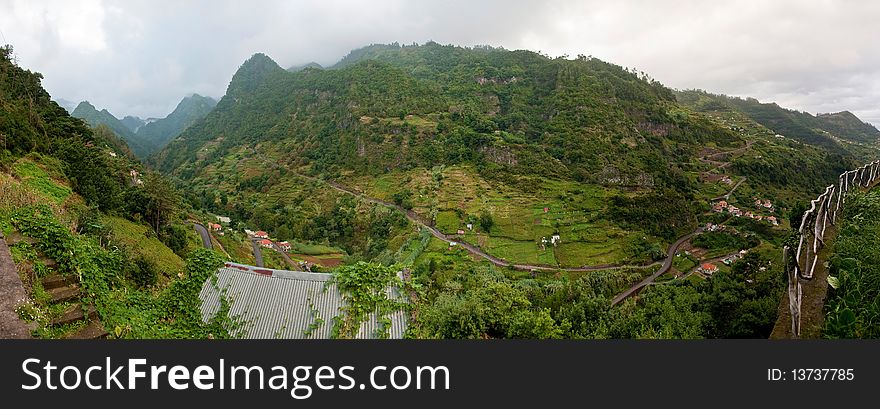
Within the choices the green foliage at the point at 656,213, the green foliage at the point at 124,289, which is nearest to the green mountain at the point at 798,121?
the green foliage at the point at 656,213

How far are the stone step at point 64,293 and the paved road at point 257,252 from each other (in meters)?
28.2

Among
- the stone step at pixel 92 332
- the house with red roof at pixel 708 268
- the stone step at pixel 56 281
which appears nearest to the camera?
the stone step at pixel 92 332

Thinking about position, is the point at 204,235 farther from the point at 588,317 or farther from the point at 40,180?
the point at 588,317

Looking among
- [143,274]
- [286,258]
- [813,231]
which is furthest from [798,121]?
[143,274]

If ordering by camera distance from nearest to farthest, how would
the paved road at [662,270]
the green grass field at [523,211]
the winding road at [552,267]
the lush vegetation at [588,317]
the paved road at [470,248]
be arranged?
the lush vegetation at [588,317]
the paved road at [662,270]
the winding road at [552,267]
the paved road at [470,248]
the green grass field at [523,211]

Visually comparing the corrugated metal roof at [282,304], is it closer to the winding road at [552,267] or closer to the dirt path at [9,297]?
the dirt path at [9,297]

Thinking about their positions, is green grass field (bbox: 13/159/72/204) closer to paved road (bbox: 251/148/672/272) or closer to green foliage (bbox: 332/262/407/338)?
green foliage (bbox: 332/262/407/338)

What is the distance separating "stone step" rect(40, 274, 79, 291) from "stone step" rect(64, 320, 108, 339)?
3.47 ft

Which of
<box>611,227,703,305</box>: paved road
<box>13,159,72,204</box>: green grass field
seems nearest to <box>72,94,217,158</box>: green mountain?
<box>13,159,72,204</box>: green grass field

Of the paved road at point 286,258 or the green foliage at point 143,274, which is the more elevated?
the green foliage at point 143,274

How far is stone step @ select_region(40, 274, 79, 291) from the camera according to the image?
6.09 m

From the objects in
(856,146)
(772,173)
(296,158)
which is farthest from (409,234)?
(856,146)

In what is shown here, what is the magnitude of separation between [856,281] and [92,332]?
1051 cm

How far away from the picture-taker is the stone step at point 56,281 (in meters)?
6.09
